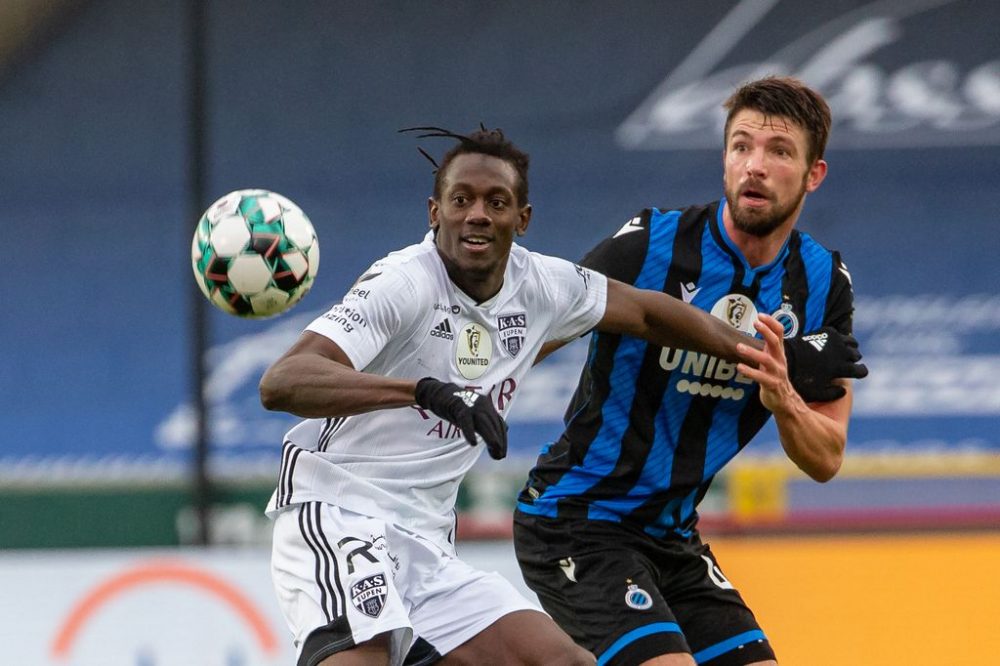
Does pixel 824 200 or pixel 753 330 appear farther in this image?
pixel 824 200

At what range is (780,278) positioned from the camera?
4.33 meters

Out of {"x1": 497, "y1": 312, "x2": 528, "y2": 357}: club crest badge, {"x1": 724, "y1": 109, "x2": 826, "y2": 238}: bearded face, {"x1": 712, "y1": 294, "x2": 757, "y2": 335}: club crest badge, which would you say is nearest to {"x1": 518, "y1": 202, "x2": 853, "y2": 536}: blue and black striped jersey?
{"x1": 712, "y1": 294, "x2": 757, "y2": 335}: club crest badge

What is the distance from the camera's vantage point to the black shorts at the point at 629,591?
405 centimetres

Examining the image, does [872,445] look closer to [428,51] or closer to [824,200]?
[824,200]

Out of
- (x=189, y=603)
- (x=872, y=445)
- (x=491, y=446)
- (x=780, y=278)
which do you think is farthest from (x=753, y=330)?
(x=872, y=445)

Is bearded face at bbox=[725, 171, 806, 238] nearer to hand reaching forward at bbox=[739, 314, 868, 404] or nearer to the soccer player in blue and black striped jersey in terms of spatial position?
the soccer player in blue and black striped jersey

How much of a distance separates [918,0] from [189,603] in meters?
7.24

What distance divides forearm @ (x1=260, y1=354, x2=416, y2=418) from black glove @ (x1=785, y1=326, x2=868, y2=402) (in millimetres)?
1192

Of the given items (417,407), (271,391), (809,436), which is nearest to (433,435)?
(417,407)

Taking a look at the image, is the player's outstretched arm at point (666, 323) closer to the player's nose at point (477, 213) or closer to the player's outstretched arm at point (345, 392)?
the player's nose at point (477, 213)

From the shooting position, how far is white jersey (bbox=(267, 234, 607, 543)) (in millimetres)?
3891

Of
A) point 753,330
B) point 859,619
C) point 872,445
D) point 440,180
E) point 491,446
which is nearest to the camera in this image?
point 491,446

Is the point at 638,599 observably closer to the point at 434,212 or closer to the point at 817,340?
the point at 817,340

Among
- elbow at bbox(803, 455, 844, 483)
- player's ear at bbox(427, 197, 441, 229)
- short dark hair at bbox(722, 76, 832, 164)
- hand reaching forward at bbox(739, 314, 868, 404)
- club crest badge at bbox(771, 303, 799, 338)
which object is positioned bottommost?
elbow at bbox(803, 455, 844, 483)
